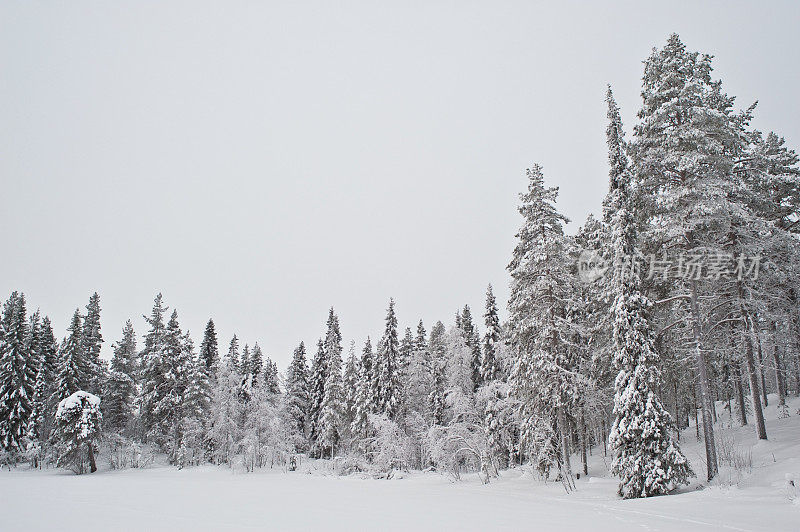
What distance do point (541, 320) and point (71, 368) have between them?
46083mm

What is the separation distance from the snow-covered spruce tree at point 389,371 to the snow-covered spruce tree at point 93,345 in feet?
101

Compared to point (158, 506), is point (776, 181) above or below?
above

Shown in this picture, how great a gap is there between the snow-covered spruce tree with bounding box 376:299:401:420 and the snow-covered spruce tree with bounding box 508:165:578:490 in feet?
70.2

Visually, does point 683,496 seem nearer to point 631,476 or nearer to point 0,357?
point 631,476

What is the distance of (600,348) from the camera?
2309 cm

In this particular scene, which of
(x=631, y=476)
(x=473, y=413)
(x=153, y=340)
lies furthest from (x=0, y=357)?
(x=631, y=476)

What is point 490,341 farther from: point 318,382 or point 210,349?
point 210,349

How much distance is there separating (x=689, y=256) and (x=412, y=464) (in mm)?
40094

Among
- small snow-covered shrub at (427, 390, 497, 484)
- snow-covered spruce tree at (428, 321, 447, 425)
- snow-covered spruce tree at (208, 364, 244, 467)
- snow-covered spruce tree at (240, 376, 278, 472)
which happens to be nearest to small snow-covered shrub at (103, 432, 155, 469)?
snow-covered spruce tree at (208, 364, 244, 467)

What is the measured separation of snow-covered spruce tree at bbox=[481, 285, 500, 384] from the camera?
4058cm

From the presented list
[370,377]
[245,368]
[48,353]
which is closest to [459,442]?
[370,377]

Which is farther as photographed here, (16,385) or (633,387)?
(16,385)

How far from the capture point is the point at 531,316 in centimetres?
2606

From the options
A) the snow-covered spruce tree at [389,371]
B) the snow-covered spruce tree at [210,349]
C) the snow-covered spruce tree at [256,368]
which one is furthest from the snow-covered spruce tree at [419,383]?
the snow-covered spruce tree at [210,349]
